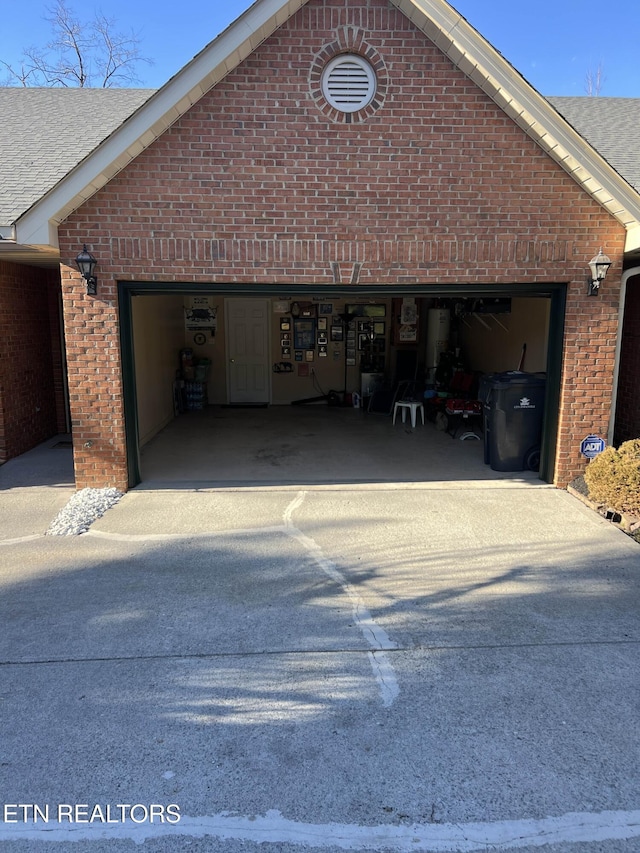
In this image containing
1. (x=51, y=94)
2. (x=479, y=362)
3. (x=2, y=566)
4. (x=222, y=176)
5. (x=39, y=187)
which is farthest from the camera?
(x=479, y=362)

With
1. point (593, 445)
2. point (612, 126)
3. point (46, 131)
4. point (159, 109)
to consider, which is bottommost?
point (593, 445)

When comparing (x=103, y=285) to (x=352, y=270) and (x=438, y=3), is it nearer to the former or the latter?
(x=352, y=270)

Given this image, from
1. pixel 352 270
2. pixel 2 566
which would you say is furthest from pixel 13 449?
pixel 352 270

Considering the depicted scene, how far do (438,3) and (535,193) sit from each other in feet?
7.27

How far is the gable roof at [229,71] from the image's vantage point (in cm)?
622

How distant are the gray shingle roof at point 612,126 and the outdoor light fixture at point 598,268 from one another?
51.6 inches

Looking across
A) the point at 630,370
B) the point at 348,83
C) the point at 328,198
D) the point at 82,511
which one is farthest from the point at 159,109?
the point at 630,370

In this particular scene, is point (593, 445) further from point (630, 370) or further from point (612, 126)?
point (612, 126)

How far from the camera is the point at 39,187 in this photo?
732 centimetres

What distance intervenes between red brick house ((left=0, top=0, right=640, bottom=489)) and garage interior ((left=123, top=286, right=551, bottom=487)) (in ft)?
4.17

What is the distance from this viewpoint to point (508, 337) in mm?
11617

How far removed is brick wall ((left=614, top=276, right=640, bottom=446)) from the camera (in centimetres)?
877

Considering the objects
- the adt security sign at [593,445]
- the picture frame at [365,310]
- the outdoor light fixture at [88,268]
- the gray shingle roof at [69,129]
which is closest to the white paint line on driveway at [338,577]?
the outdoor light fixture at [88,268]

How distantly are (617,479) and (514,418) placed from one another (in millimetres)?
1931
